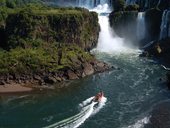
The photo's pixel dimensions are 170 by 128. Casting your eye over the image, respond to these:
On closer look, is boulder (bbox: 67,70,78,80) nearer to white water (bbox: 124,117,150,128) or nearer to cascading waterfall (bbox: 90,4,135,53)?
cascading waterfall (bbox: 90,4,135,53)

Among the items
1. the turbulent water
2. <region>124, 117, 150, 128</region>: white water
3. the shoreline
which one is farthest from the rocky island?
<region>124, 117, 150, 128</region>: white water

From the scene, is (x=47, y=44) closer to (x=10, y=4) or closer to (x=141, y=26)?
(x=10, y=4)

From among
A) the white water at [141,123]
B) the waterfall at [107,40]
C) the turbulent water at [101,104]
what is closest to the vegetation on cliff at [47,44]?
the waterfall at [107,40]

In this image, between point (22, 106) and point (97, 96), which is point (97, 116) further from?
point (22, 106)

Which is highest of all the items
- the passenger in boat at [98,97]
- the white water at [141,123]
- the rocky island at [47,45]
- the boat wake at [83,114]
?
the rocky island at [47,45]

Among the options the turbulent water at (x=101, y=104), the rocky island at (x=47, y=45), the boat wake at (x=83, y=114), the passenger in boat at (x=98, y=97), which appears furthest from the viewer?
the rocky island at (x=47, y=45)

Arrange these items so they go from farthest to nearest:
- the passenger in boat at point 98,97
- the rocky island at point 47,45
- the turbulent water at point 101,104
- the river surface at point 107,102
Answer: the rocky island at point 47,45 < the passenger in boat at point 98,97 < the river surface at point 107,102 < the turbulent water at point 101,104

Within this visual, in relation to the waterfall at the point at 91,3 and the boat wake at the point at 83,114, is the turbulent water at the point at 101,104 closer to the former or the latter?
the boat wake at the point at 83,114
